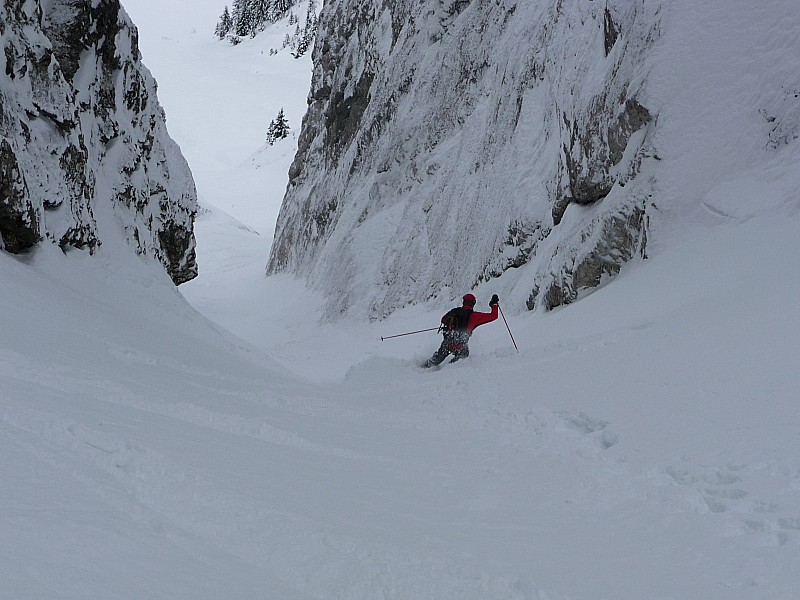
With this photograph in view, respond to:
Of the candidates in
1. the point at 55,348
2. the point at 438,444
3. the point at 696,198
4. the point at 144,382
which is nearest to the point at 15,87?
the point at 55,348

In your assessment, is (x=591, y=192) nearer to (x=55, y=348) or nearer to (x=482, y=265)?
(x=482, y=265)

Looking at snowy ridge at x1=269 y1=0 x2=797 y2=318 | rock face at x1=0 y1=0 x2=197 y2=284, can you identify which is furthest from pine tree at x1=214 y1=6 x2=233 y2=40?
rock face at x1=0 y1=0 x2=197 y2=284

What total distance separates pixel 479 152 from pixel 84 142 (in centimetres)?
1118

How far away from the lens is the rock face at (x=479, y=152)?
39.9 feet

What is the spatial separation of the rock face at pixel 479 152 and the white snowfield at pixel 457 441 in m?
1.37

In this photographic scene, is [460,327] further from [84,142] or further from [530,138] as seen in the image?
[84,142]

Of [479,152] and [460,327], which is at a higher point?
[479,152]

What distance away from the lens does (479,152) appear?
750 inches

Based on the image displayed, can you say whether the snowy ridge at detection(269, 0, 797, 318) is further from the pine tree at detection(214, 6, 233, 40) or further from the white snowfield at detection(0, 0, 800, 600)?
the pine tree at detection(214, 6, 233, 40)

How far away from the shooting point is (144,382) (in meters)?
6.16

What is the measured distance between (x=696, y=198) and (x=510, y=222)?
6.00 meters

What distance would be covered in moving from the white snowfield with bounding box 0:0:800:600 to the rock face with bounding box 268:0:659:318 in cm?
137

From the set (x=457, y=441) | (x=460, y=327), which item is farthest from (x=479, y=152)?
(x=457, y=441)

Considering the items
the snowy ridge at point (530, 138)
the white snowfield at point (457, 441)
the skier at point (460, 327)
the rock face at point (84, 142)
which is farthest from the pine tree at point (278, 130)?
the skier at point (460, 327)
